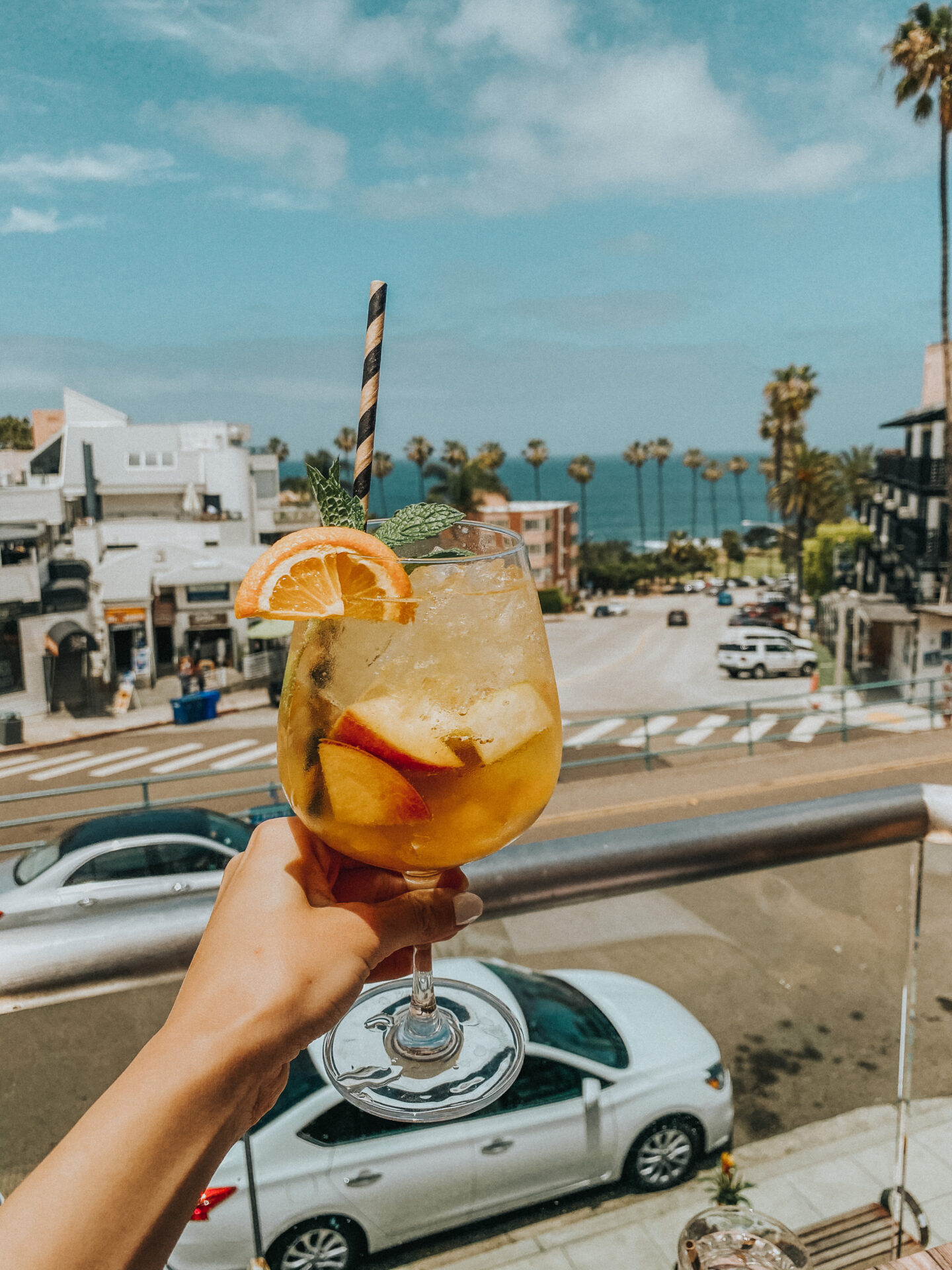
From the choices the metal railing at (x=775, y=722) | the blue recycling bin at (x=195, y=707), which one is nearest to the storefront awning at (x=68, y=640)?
the blue recycling bin at (x=195, y=707)

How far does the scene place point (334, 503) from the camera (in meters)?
1.04

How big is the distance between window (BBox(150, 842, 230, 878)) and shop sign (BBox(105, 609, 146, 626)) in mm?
27788

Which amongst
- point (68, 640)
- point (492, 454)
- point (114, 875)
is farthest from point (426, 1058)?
point (492, 454)

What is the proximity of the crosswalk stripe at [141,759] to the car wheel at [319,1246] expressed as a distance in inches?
989

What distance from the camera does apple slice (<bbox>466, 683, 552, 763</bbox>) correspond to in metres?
1.00

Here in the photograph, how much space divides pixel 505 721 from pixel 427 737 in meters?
0.10

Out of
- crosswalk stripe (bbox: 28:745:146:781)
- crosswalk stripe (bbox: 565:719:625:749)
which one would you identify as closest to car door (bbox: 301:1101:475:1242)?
crosswalk stripe (bbox: 565:719:625:749)

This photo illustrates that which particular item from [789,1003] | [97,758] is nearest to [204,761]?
[97,758]

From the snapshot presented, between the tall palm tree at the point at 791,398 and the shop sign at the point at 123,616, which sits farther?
the tall palm tree at the point at 791,398

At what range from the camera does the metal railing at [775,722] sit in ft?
61.6

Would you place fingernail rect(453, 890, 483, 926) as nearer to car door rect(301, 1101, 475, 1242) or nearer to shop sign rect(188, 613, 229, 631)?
car door rect(301, 1101, 475, 1242)

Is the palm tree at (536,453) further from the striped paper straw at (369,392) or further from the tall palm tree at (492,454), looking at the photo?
the striped paper straw at (369,392)

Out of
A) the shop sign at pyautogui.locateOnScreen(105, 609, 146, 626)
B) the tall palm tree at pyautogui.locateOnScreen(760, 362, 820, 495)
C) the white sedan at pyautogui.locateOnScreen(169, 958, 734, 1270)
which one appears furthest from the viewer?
the tall palm tree at pyautogui.locateOnScreen(760, 362, 820, 495)

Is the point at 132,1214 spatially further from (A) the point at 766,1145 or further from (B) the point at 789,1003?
(B) the point at 789,1003
